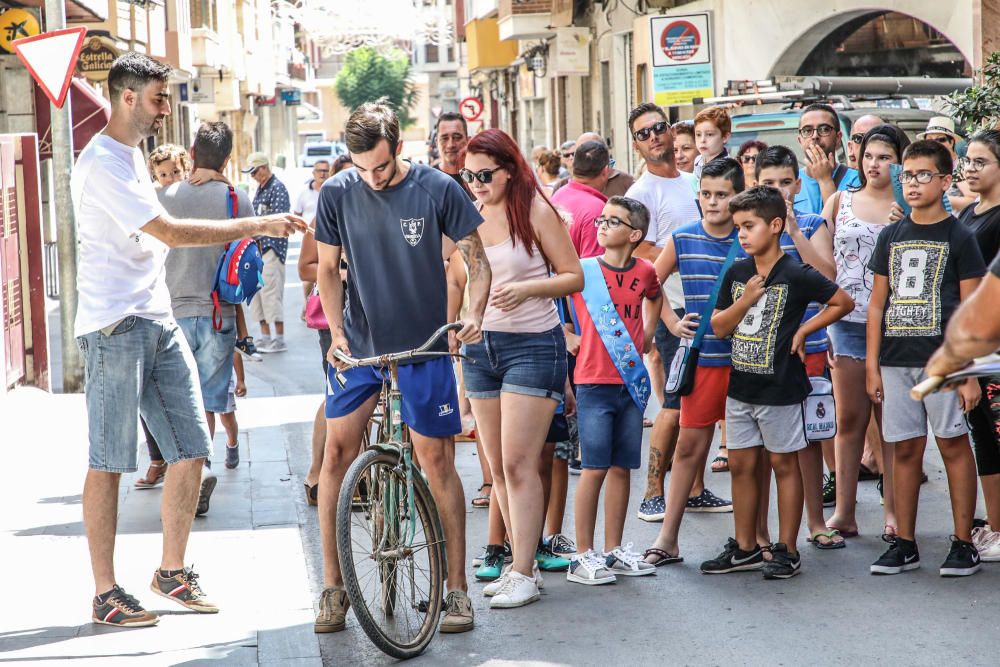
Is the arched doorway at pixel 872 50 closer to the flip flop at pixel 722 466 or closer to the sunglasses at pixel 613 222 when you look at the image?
the flip flop at pixel 722 466

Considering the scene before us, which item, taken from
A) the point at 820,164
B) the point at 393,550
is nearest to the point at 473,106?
the point at 820,164

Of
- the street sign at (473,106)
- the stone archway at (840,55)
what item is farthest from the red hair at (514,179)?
the street sign at (473,106)

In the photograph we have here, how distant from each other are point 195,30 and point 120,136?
1225 inches

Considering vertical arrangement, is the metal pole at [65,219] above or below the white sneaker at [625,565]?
above

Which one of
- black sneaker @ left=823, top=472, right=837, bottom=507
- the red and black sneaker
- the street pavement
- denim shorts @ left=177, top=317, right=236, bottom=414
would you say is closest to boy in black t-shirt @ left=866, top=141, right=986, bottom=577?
the street pavement

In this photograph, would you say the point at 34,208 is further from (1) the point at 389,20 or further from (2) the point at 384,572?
(1) the point at 389,20

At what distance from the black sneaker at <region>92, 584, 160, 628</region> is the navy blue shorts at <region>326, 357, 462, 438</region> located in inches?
41.5

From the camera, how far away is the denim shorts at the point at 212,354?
7.85 m

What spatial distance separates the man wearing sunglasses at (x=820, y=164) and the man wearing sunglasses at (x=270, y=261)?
7806mm

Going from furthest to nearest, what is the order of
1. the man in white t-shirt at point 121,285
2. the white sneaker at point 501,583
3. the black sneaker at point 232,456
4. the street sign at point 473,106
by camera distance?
the street sign at point 473,106, the black sneaker at point 232,456, the white sneaker at point 501,583, the man in white t-shirt at point 121,285

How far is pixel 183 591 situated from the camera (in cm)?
569

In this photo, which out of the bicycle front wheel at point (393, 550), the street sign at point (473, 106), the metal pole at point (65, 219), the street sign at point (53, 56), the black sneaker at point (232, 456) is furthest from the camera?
the street sign at point (473, 106)

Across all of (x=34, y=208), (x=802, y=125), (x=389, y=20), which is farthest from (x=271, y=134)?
(x=802, y=125)

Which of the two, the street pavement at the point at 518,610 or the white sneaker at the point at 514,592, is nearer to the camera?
the street pavement at the point at 518,610
